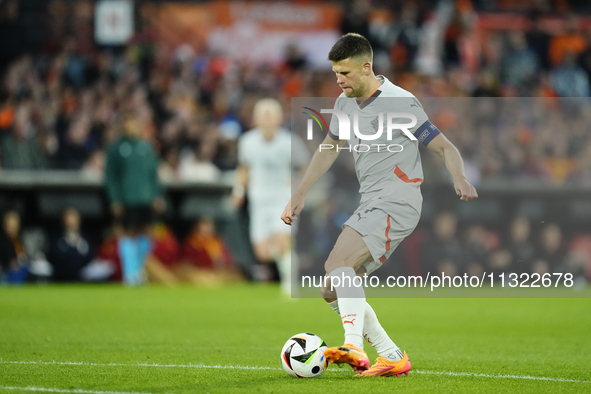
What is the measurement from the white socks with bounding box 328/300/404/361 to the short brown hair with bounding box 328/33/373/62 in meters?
1.58

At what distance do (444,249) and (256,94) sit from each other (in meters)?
6.05

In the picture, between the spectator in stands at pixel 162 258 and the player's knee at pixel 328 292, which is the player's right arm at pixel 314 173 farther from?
the spectator in stands at pixel 162 258

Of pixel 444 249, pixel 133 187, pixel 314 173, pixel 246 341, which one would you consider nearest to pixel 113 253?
pixel 133 187

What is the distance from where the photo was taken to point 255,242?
13211 mm

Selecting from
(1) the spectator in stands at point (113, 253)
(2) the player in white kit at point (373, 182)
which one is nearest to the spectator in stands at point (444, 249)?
(1) the spectator in stands at point (113, 253)

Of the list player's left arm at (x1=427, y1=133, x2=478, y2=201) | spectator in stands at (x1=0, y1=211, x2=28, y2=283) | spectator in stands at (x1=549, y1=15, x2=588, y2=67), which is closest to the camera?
player's left arm at (x1=427, y1=133, x2=478, y2=201)

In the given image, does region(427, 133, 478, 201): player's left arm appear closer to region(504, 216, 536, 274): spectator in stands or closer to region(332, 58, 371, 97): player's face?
region(332, 58, 371, 97): player's face

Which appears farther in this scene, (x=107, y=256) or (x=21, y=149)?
(x=21, y=149)

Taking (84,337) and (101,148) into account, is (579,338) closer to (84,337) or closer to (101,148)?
(84,337)

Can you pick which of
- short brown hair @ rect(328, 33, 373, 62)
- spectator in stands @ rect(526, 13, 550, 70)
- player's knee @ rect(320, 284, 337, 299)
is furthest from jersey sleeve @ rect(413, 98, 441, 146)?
spectator in stands @ rect(526, 13, 550, 70)

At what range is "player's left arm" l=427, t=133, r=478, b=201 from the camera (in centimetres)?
527

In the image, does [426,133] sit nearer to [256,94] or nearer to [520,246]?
[520,246]

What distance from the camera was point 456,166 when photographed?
5406 mm

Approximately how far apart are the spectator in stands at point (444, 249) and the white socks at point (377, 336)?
9667 mm
